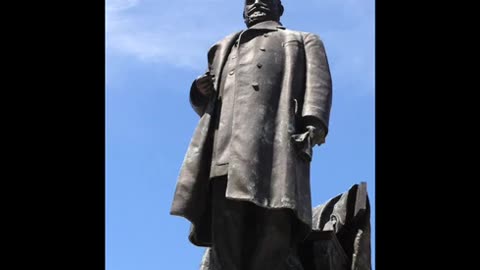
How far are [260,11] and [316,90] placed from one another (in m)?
1.10

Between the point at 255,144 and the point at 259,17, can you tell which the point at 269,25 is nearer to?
the point at 259,17

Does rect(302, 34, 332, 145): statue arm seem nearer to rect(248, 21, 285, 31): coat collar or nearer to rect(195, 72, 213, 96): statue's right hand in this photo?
rect(248, 21, 285, 31): coat collar

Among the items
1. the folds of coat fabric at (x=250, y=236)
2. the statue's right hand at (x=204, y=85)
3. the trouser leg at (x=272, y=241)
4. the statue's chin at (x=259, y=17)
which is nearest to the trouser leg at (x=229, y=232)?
the folds of coat fabric at (x=250, y=236)

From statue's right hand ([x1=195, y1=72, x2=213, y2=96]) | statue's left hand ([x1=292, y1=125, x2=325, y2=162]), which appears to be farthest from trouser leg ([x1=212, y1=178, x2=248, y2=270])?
statue's right hand ([x1=195, y1=72, x2=213, y2=96])

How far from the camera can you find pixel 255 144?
879 centimetres

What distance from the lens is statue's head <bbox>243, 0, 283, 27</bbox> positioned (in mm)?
9828

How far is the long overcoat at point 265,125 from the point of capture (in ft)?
28.3

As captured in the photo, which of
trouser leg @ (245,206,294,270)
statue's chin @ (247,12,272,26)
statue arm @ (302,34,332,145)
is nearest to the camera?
trouser leg @ (245,206,294,270)

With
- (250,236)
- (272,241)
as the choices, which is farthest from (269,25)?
(272,241)

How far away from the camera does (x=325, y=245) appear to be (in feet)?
29.6
